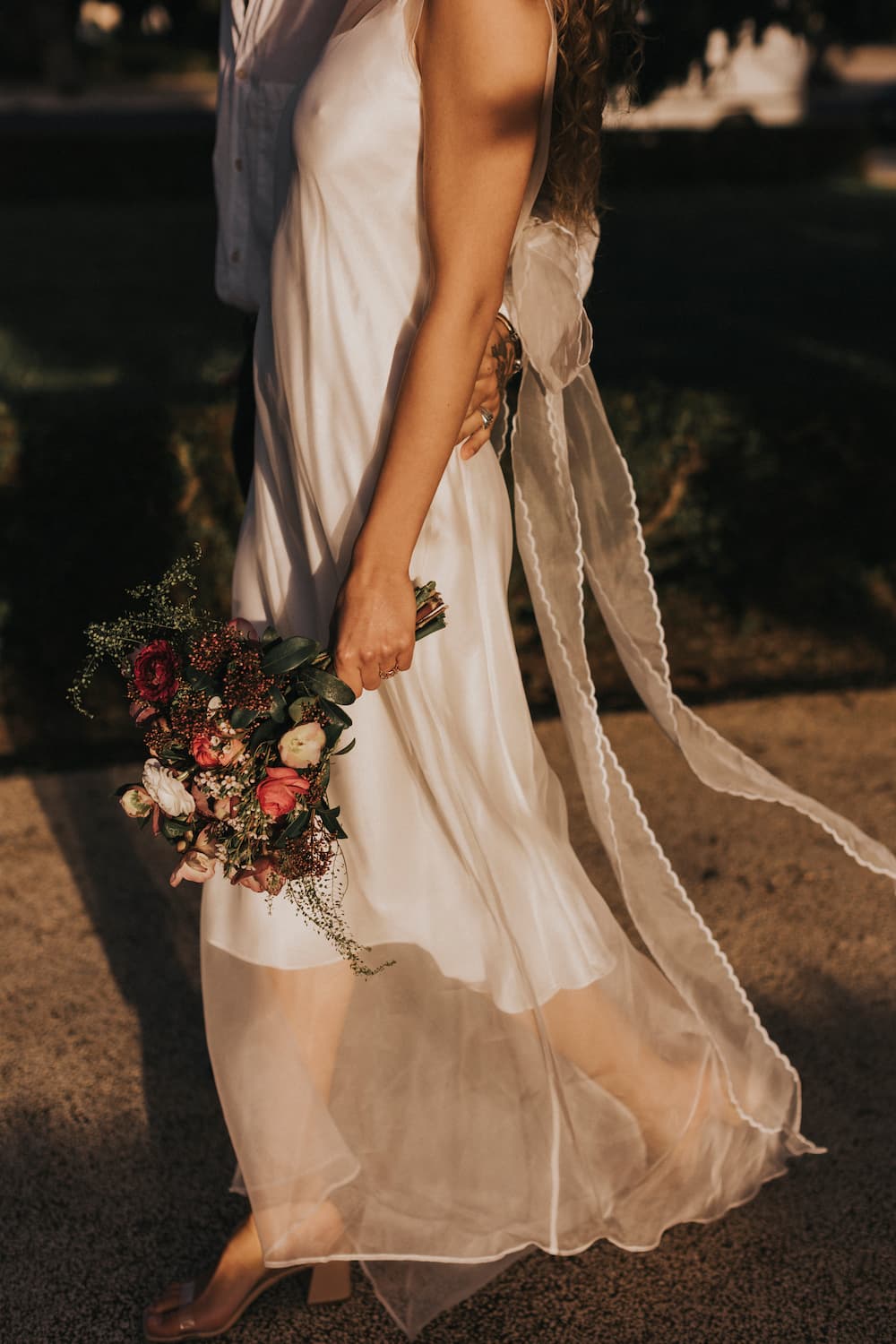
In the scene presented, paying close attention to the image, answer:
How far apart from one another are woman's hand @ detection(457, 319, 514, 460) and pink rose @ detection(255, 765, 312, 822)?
0.53 meters

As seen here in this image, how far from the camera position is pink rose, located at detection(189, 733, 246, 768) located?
172cm

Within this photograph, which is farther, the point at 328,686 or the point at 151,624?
the point at 151,624

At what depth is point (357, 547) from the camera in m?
1.78

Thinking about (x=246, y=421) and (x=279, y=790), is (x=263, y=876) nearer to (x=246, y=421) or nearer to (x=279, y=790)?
(x=279, y=790)

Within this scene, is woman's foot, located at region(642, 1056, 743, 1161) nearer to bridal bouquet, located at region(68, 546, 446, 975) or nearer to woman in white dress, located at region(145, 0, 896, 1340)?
woman in white dress, located at region(145, 0, 896, 1340)

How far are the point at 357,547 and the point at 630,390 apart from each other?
340 cm

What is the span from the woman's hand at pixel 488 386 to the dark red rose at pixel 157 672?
1.64 ft

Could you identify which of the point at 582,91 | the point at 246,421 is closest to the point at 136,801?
the point at 246,421

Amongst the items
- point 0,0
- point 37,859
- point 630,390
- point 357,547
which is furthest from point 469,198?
point 0,0

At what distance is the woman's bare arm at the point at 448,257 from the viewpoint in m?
1.63

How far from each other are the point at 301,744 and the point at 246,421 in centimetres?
68

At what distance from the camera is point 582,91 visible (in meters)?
1.89

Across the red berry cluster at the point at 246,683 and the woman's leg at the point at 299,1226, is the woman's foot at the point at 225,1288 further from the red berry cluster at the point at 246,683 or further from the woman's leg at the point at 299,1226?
the red berry cluster at the point at 246,683

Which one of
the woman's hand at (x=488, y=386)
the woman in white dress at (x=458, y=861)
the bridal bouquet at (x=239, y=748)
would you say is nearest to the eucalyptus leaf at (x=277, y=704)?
the bridal bouquet at (x=239, y=748)
